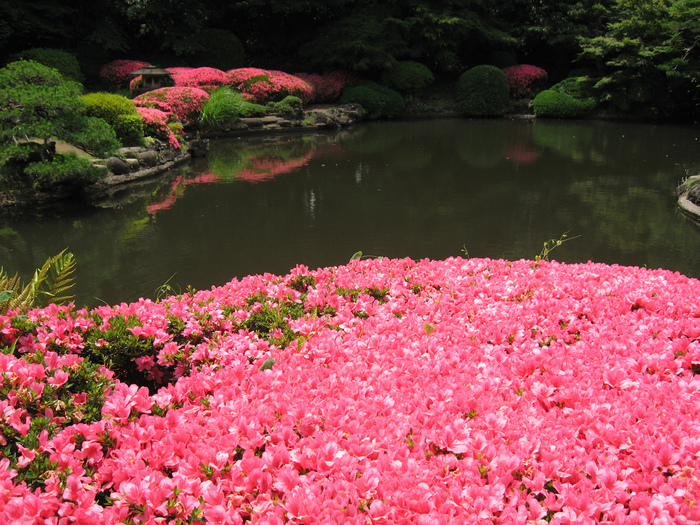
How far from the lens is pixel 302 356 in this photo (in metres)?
2.00

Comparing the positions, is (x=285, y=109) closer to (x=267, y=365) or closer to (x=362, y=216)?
(x=362, y=216)

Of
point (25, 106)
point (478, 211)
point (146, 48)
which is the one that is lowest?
point (478, 211)

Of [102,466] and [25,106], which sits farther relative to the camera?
[25,106]

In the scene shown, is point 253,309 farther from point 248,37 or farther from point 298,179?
point 248,37

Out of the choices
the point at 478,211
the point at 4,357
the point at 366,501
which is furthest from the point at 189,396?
the point at 478,211

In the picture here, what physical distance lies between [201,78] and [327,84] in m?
4.65

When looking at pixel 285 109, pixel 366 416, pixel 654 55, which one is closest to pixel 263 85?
pixel 285 109

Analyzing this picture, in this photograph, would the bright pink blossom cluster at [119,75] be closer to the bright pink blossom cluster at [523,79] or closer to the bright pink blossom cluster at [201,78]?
the bright pink blossom cluster at [201,78]

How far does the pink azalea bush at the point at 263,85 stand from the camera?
51.4 ft

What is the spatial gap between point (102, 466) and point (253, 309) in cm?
123

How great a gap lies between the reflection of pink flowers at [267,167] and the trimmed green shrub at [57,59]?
7.84 meters

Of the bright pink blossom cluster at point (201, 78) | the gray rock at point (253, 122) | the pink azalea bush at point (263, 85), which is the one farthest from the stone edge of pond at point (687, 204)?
the bright pink blossom cluster at point (201, 78)

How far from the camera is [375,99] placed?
17.4 m

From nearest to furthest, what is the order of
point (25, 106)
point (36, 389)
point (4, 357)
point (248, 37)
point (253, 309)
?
point (36, 389), point (4, 357), point (253, 309), point (25, 106), point (248, 37)
